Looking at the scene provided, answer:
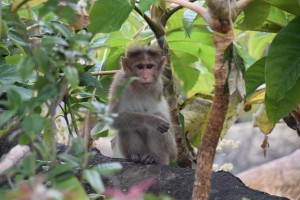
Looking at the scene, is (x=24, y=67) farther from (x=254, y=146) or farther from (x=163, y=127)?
(x=254, y=146)

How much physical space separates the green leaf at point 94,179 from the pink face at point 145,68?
3.07 meters

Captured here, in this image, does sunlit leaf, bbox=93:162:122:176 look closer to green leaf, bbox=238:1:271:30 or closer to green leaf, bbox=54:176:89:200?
green leaf, bbox=54:176:89:200

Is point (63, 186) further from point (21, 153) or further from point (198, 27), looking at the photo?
point (198, 27)

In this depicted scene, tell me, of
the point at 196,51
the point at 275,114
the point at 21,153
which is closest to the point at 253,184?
the point at 196,51

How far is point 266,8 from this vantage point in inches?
157

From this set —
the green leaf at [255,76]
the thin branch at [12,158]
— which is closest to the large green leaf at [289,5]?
the green leaf at [255,76]

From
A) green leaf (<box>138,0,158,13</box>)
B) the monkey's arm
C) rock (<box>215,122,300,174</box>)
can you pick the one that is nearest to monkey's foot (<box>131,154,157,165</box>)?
the monkey's arm

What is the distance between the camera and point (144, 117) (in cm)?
496

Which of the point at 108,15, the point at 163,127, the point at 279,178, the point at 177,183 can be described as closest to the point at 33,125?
the point at 177,183

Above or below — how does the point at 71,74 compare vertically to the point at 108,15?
above

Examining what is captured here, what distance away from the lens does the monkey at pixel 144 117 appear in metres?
4.90

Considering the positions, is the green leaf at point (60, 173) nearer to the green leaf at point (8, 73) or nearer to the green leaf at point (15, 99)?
the green leaf at point (15, 99)

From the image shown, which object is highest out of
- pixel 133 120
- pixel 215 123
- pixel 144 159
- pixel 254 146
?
pixel 215 123

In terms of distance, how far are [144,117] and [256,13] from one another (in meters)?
1.32
